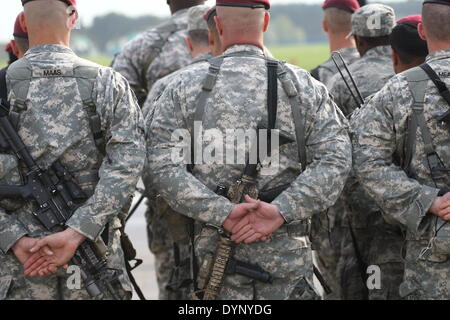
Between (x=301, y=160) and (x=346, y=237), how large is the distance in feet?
4.99

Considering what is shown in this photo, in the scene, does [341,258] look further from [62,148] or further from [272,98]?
[62,148]

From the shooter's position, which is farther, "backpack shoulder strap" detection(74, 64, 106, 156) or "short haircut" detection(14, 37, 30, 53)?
"short haircut" detection(14, 37, 30, 53)

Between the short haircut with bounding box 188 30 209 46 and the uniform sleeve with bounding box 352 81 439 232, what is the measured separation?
6.05 ft

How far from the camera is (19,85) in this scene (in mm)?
4426

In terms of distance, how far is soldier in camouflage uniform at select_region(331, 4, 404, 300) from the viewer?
213 inches

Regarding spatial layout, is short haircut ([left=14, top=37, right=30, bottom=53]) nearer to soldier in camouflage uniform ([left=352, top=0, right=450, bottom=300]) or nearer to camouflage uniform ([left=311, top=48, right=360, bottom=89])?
camouflage uniform ([left=311, top=48, right=360, bottom=89])

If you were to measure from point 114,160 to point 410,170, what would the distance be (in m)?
1.51

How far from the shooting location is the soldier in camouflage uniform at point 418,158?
4.43 m

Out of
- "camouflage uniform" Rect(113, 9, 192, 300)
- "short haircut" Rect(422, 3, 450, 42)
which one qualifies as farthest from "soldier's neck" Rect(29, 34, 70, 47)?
"camouflage uniform" Rect(113, 9, 192, 300)

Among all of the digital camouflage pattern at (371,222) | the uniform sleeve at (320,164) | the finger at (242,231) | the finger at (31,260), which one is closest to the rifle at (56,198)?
the finger at (31,260)

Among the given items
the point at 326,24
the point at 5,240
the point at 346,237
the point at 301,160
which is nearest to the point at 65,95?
the point at 5,240

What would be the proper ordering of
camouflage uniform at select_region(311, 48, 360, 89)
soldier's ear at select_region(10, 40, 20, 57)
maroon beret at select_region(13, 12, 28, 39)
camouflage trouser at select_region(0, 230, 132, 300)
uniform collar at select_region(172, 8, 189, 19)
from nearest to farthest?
camouflage trouser at select_region(0, 230, 132, 300), maroon beret at select_region(13, 12, 28, 39), soldier's ear at select_region(10, 40, 20, 57), camouflage uniform at select_region(311, 48, 360, 89), uniform collar at select_region(172, 8, 189, 19)

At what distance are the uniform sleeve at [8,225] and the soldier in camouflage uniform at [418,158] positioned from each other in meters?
1.73
